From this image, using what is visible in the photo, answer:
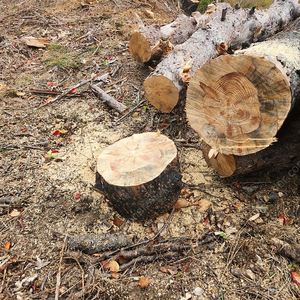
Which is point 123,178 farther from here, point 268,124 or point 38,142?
point 38,142

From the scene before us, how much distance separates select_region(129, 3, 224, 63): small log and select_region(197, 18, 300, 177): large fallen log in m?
2.24

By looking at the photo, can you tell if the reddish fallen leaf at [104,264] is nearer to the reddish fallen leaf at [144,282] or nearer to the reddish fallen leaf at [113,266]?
the reddish fallen leaf at [113,266]

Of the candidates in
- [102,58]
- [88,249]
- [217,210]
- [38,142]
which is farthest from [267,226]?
[102,58]

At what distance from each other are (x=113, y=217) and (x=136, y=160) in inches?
27.1

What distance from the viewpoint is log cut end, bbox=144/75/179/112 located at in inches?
122

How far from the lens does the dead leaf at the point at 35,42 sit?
5.51 meters

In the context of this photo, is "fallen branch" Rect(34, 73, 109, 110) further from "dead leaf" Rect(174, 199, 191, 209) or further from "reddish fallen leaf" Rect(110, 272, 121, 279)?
"reddish fallen leaf" Rect(110, 272, 121, 279)

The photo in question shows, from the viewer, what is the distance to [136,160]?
2.28m

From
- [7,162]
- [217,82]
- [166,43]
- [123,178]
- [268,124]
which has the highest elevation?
[217,82]

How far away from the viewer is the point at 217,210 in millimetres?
2475

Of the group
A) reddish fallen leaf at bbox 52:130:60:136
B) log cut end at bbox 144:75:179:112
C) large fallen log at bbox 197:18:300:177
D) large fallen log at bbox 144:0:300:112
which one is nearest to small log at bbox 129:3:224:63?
large fallen log at bbox 144:0:300:112

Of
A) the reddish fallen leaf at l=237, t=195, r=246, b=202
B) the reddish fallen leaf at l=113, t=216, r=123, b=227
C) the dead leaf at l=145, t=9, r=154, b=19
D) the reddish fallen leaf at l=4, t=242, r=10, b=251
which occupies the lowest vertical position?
the reddish fallen leaf at l=4, t=242, r=10, b=251

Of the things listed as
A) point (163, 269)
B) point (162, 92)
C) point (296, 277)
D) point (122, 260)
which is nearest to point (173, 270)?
point (163, 269)

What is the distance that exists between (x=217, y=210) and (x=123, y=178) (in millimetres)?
1067
